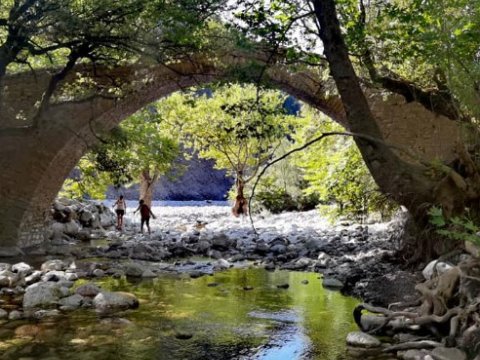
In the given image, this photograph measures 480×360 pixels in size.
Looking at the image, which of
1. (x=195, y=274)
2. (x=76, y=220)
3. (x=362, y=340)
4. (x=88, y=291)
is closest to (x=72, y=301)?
(x=88, y=291)

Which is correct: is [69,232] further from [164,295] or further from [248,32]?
[248,32]

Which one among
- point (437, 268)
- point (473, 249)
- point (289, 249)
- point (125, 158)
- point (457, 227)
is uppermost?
point (125, 158)

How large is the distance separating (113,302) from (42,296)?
874mm

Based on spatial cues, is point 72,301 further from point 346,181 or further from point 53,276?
point 346,181

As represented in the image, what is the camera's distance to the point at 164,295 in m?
6.83

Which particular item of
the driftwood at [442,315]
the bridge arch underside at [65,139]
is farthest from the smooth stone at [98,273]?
the driftwood at [442,315]

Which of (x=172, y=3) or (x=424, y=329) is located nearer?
(x=424, y=329)

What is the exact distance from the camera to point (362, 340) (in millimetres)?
4559

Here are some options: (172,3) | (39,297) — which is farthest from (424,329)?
(172,3)

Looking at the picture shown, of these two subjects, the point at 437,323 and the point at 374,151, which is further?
the point at 374,151

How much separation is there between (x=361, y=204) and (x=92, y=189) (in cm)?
1004

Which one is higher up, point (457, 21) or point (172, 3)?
point (172, 3)

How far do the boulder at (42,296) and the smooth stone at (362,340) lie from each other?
3.36m

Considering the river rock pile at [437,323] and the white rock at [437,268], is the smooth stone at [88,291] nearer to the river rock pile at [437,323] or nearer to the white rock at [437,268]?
the river rock pile at [437,323]
